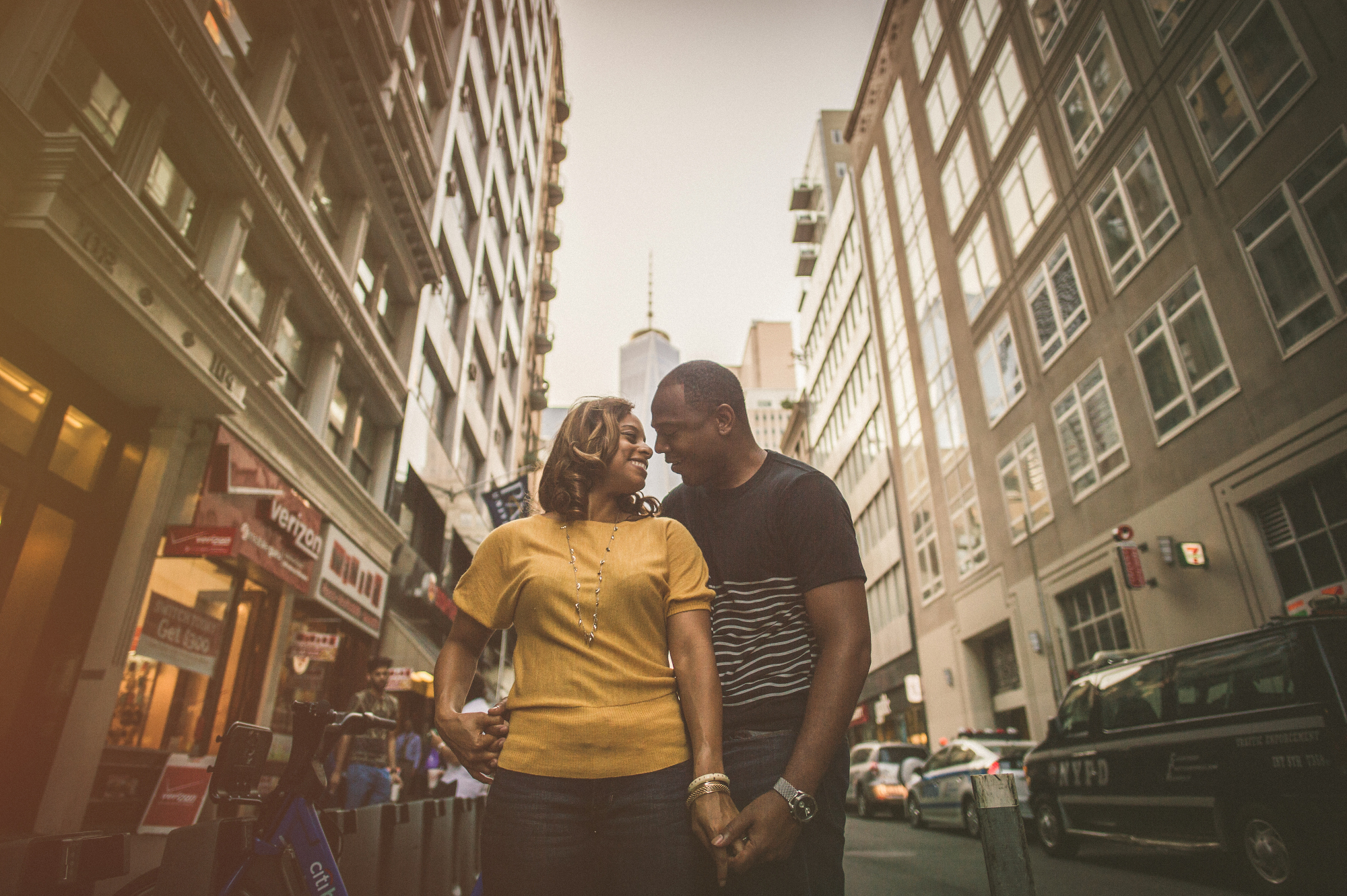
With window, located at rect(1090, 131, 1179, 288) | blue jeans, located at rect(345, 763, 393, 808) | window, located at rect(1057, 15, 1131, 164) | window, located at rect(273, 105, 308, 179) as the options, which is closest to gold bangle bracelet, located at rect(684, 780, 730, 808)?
blue jeans, located at rect(345, 763, 393, 808)

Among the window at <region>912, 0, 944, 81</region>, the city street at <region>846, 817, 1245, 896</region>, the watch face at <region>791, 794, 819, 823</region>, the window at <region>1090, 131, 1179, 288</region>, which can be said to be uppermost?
the window at <region>912, 0, 944, 81</region>

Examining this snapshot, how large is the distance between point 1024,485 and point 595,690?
823 inches

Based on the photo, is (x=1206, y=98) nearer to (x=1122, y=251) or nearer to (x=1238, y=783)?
(x=1122, y=251)

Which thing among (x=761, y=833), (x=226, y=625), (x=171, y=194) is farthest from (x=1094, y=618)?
(x=171, y=194)

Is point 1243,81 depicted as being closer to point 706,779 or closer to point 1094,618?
point 1094,618

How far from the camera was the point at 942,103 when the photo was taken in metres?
26.3

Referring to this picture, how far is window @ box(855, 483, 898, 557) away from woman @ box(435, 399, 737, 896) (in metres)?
31.0

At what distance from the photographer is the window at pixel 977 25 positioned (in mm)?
22312

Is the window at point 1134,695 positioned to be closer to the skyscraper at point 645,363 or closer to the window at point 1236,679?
the window at point 1236,679

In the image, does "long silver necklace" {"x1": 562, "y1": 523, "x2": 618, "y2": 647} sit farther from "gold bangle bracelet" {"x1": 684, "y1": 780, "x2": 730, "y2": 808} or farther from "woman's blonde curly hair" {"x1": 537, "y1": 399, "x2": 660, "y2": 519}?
"gold bangle bracelet" {"x1": 684, "y1": 780, "x2": 730, "y2": 808}

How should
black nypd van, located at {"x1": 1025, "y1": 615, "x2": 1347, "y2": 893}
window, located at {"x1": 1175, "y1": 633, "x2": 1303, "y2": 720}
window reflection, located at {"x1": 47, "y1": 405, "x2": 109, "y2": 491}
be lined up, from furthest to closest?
window reflection, located at {"x1": 47, "y1": 405, "x2": 109, "y2": 491}, window, located at {"x1": 1175, "y1": 633, "x2": 1303, "y2": 720}, black nypd van, located at {"x1": 1025, "y1": 615, "x2": 1347, "y2": 893}

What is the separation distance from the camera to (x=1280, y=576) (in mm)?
11922

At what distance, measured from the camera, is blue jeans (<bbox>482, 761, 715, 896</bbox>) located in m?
1.57

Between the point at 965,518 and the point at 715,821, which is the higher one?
the point at 965,518
